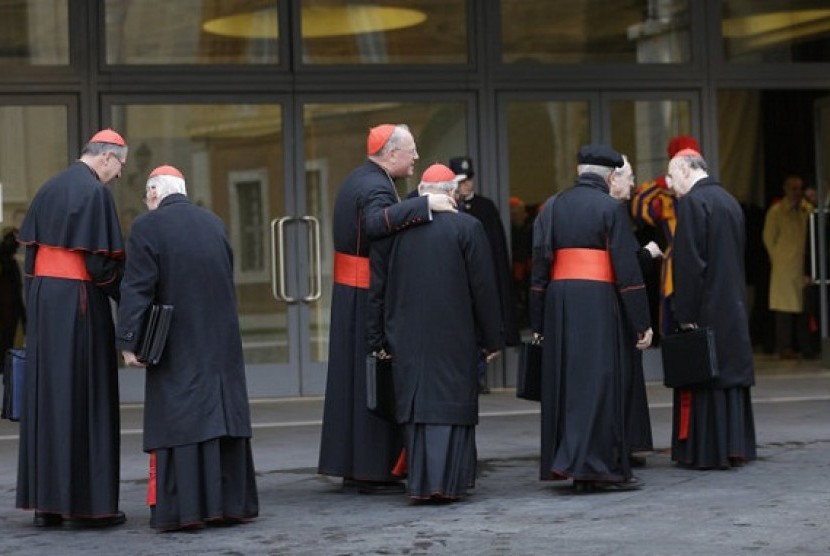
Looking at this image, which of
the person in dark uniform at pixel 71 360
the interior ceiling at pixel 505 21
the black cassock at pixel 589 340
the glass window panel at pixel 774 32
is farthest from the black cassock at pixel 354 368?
the glass window panel at pixel 774 32

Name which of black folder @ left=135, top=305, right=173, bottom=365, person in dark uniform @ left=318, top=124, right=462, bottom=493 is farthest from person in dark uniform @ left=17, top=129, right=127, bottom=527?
person in dark uniform @ left=318, top=124, right=462, bottom=493

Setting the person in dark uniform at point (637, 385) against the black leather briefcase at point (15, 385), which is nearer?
Answer: the black leather briefcase at point (15, 385)

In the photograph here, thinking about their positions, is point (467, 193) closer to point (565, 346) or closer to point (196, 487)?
point (565, 346)

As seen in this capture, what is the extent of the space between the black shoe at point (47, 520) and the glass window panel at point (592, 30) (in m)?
7.63

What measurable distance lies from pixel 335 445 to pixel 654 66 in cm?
696

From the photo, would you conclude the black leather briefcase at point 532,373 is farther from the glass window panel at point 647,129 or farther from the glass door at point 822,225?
the glass door at point 822,225

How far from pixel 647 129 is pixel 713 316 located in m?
5.57

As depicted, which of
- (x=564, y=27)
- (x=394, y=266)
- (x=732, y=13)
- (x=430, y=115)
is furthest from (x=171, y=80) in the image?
(x=394, y=266)

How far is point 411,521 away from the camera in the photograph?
8.73 m

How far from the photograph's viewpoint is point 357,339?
9.87 metres

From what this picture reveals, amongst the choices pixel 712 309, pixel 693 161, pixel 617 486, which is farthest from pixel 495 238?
pixel 617 486

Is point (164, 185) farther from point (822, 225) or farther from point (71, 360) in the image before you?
point (822, 225)

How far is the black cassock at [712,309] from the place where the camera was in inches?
411

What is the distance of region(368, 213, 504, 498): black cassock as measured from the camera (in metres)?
9.20
